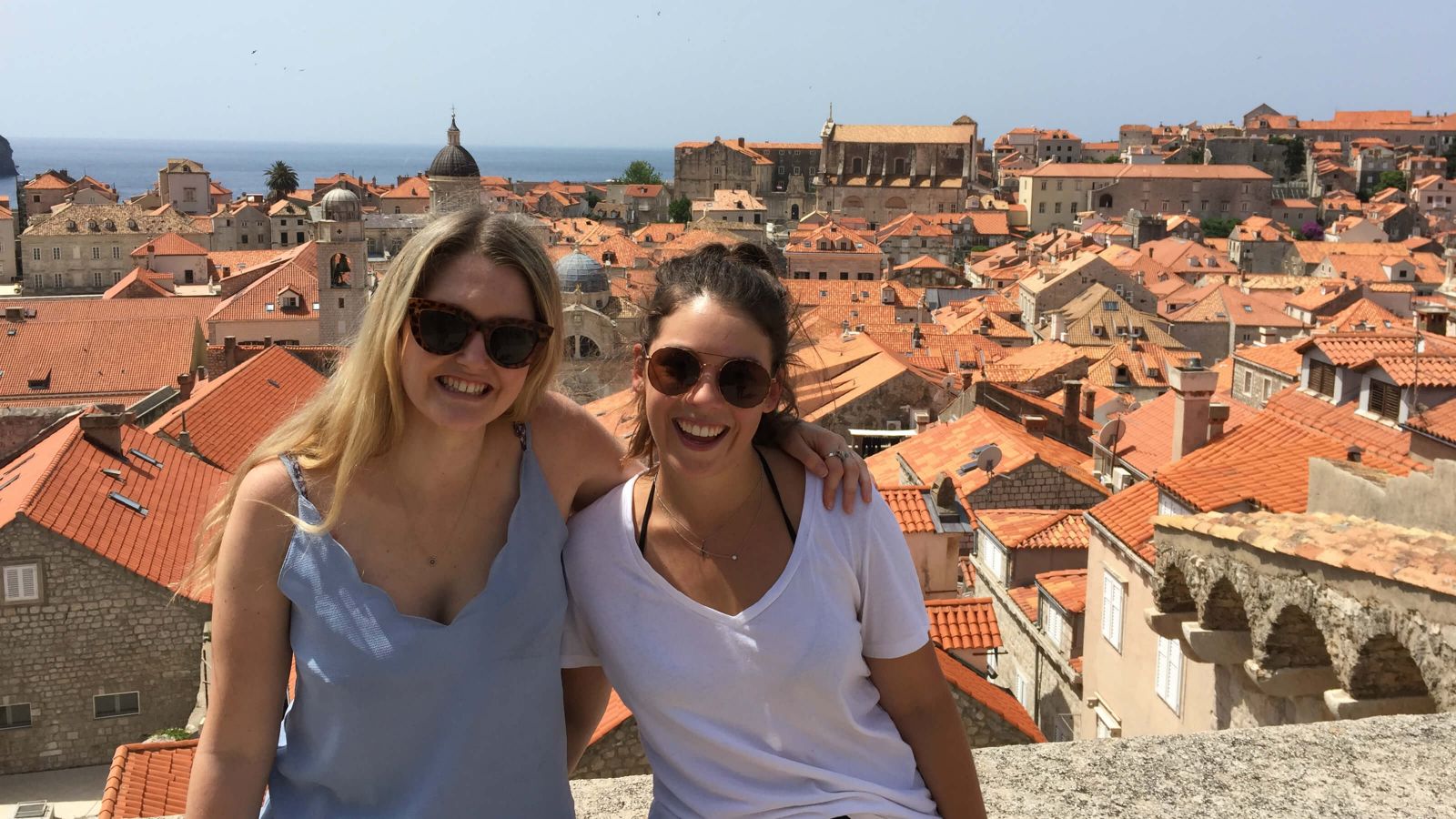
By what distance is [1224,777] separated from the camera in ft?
11.4

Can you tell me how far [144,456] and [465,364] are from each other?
1625 cm

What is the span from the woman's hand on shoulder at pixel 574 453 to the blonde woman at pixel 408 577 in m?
0.07

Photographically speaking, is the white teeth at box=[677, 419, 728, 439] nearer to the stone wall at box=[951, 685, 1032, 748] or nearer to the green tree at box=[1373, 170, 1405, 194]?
the stone wall at box=[951, 685, 1032, 748]

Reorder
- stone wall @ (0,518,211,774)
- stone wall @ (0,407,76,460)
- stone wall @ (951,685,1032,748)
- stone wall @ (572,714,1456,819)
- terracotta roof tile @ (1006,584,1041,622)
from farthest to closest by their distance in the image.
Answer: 1. stone wall @ (0,407,76,460)
2. terracotta roof tile @ (1006,584,1041,622)
3. stone wall @ (0,518,211,774)
4. stone wall @ (951,685,1032,748)
5. stone wall @ (572,714,1456,819)

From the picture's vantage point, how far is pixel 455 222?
2.74 m

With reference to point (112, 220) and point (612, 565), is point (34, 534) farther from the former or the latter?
point (112, 220)

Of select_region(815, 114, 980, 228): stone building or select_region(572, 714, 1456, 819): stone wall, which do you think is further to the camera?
select_region(815, 114, 980, 228): stone building

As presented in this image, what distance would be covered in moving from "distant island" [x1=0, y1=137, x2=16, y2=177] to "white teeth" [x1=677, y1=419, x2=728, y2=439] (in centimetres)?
20432

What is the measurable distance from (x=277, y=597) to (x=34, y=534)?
1262 centimetres

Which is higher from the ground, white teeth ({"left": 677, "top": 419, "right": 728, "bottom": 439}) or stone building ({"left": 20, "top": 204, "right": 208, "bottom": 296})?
white teeth ({"left": 677, "top": 419, "right": 728, "bottom": 439})

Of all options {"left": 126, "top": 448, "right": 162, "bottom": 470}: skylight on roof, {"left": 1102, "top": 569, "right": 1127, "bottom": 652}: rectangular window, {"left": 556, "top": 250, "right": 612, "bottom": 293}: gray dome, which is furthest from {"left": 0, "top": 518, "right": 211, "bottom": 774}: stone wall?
{"left": 556, "top": 250, "right": 612, "bottom": 293}: gray dome

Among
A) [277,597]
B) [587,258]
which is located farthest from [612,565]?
[587,258]

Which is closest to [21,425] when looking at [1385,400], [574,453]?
[1385,400]

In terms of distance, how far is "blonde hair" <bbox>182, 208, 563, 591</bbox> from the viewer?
106 inches
